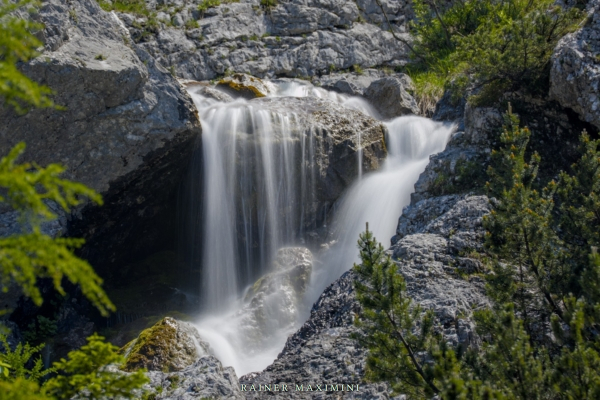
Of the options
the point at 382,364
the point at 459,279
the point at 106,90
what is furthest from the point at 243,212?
the point at 382,364

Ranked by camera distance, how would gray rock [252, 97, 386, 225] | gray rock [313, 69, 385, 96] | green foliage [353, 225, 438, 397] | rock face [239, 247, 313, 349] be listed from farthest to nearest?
gray rock [313, 69, 385, 96] < gray rock [252, 97, 386, 225] < rock face [239, 247, 313, 349] < green foliage [353, 225, 438, 397]

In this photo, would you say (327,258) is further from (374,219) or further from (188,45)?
(188,45)

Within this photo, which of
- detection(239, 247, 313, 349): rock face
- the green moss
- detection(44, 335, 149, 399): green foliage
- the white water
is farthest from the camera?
the white water

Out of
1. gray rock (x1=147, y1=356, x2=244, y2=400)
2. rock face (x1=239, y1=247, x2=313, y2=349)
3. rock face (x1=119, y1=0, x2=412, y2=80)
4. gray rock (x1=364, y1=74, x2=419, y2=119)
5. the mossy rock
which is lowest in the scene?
rock face (x1=239, y1=247, x2=313, y2=349)

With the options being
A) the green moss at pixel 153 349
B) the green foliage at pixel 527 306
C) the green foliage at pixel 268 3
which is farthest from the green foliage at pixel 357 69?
the green foliage at pixel 527 306

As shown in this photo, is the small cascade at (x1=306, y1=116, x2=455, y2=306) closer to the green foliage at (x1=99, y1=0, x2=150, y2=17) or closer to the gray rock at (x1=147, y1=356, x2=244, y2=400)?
the gray rock at (x1=147, y1=356, x2=244, y2=400)

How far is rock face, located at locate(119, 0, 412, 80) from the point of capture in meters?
16.8

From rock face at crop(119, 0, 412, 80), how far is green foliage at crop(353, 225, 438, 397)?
13.7 metres

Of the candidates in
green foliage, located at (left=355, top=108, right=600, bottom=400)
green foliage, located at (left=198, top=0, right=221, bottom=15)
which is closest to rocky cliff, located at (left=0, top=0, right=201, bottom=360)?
green foliage, located at (left=355, top=108, right=600, bottom=400)

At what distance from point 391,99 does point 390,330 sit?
1058 centimetres

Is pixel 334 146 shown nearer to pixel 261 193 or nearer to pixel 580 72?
pixel 261 193

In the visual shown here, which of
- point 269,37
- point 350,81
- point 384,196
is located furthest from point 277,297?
point 269,37

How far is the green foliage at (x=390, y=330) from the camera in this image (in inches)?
146

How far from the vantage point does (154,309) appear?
405 inches
